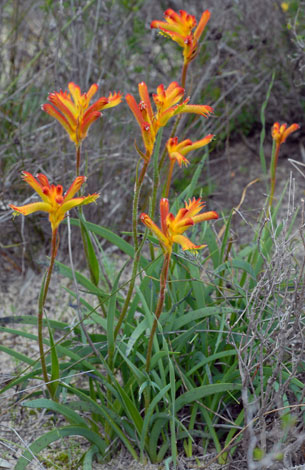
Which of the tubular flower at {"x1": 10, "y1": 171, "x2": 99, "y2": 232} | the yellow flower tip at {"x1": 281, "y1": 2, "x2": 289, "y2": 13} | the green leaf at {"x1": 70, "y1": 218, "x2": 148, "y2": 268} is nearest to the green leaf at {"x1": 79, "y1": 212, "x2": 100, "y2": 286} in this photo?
the green leaf at {"x1": 70, "y1": 218, "x2": 148, "y2": 268}

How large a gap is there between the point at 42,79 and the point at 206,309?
255cm

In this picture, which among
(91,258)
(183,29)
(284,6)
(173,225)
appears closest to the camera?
(173,225)

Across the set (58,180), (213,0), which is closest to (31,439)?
(58,180)

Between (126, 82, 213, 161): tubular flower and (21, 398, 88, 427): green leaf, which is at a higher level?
(126, 82, 213, 161): tubular flower

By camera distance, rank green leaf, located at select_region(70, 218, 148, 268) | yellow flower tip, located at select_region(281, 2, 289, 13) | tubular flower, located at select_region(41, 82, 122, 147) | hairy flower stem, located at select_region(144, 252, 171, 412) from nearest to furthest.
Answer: hairy flower stem, located at select_region(144, 252, 171, 412), tubular flower, located at select_region(41, 82, 122, 147), green leaf, located at select_region(70, 218, 148, 268), yellow flower tip, located at select_region(281, 2, 289, 13)

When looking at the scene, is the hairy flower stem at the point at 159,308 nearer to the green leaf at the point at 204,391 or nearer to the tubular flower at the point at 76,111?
the green leaf at the point at 204,391

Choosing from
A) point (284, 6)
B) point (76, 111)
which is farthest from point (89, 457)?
point (284, 6)

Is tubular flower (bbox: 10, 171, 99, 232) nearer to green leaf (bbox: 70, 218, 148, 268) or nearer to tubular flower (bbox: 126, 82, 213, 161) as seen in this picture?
tubular flower (bbox: 126, 82, 213, 161)

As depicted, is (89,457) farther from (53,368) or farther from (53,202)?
(53,202)

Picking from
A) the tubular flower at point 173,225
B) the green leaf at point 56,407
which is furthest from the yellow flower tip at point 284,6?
the green leaf at point 56,407

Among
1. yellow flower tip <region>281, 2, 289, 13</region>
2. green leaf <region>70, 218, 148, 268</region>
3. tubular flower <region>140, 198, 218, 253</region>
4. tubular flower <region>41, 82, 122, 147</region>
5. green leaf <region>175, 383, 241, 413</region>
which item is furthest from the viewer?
yellow flower tip <region>281, 2, 289, 13</region>

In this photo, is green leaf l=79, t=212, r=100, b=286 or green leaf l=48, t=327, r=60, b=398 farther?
green leaf l=79, t=212, r=100, b=286

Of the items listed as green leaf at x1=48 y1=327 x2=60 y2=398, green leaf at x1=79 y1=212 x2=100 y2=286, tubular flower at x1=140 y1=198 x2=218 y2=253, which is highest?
tubular flower at x1=140 y1=198 x2=218 y2=253

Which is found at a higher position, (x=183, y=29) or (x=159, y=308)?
(x=183, y=29)
